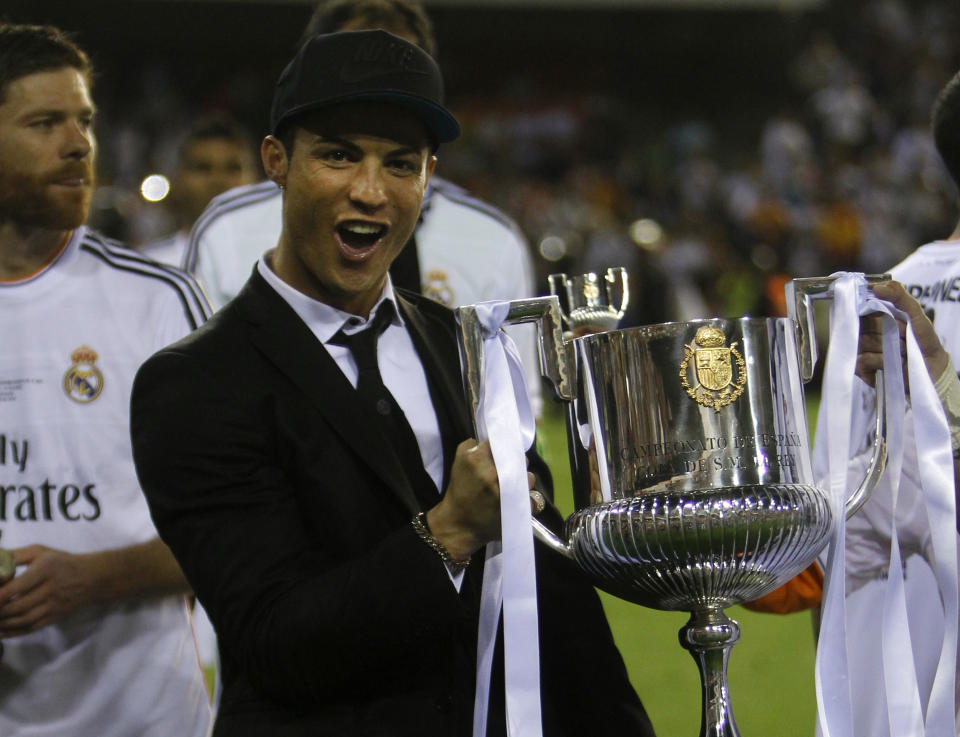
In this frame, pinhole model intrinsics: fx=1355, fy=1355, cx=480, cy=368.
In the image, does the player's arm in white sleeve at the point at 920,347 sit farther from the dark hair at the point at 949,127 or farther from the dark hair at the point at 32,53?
the dark hair at the point at 32,53

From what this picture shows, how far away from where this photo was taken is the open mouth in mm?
2062

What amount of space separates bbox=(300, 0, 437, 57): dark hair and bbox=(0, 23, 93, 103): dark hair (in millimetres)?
553

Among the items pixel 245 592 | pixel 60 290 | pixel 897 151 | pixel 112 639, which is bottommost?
pixel 112 639

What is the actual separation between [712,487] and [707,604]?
7.3 inches

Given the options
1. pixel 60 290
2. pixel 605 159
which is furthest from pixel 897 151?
pixel 60 290


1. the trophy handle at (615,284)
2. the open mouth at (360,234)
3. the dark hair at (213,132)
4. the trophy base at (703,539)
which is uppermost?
the dark hair at (213,132)

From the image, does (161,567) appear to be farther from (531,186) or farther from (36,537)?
(531,186)

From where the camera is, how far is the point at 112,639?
271 cm

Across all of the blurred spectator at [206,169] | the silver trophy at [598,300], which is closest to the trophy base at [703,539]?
the silver trophy at [598,300]

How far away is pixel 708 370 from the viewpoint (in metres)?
1.76

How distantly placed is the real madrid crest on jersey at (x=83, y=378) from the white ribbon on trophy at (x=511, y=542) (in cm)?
125

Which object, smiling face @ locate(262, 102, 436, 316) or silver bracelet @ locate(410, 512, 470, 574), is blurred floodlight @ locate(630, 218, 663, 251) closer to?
smiling face @ locate(262, 102, 436, 316)

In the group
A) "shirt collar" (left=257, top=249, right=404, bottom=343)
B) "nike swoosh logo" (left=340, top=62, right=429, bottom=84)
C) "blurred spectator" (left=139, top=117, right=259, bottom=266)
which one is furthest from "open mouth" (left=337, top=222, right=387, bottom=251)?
"blurred spectator" (left=139, top=117, right=259, bottom=266)

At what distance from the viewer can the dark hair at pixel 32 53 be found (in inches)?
109
